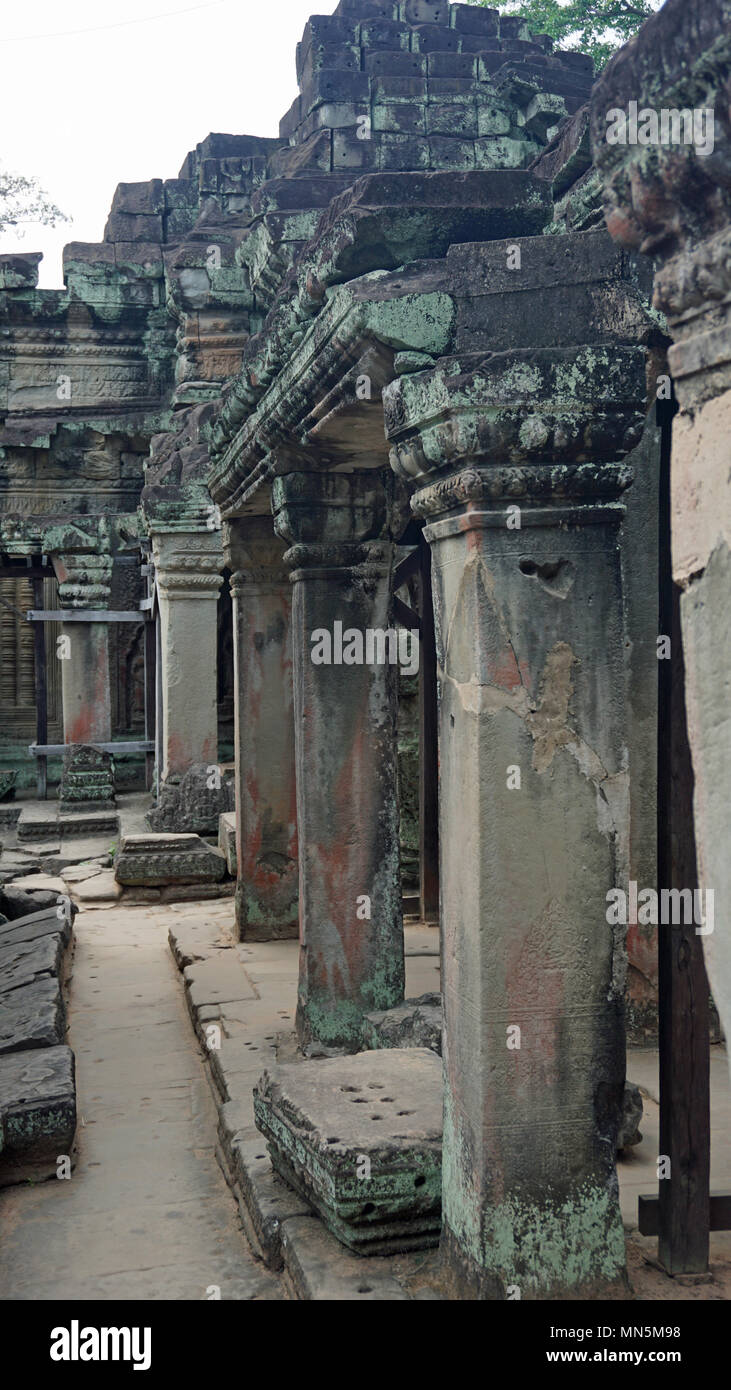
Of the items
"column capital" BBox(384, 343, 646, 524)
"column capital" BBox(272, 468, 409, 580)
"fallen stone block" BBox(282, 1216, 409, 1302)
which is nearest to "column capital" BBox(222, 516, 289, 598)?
"column capital" BBox(272, 468, 409, 580)

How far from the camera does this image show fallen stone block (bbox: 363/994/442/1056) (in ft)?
15.1

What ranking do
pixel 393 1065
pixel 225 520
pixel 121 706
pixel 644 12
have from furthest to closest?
1. pixel 644 12
2. pixel 121 706
3. pixel 225 520
4. pixel 393 1065

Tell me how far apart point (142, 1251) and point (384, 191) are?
3311 millimetres

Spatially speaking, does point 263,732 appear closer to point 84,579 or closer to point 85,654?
point 85,654

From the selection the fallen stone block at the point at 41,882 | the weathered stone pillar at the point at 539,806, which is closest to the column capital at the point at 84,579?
the fallen stone block at the point at 41,882

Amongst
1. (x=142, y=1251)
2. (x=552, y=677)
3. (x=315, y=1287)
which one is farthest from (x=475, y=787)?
(x=142, y=1251)

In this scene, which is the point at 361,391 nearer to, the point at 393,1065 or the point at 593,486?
the point at 593,486

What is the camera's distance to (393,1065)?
4039mm

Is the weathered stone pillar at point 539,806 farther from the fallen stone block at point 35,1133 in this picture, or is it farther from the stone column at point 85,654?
the stone column at point 85,654

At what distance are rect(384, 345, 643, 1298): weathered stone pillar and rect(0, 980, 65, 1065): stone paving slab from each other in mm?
2923

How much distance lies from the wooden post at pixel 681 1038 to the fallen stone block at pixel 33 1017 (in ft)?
10.2

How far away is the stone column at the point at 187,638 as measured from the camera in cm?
1042

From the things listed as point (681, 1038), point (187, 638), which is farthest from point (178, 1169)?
point (187, 638)

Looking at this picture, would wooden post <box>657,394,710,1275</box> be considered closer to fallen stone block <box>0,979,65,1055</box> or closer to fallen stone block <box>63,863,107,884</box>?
fallen stone block <box>0,979,65,1055</box>
